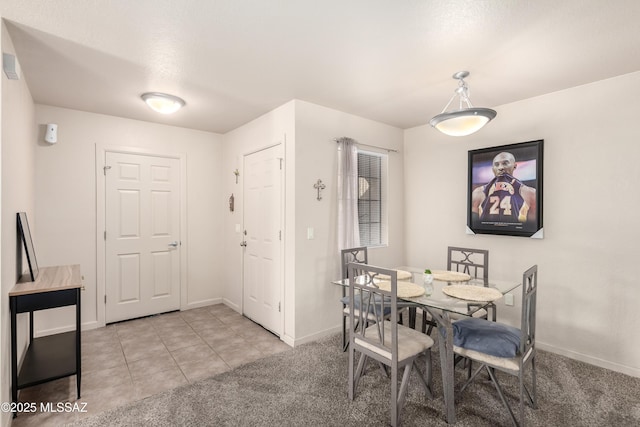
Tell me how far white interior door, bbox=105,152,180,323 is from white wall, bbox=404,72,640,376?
3.92 meters

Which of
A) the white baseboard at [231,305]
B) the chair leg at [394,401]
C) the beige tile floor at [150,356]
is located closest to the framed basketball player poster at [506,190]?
the chair leg at [394,401]

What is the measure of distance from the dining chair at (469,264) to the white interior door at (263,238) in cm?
155

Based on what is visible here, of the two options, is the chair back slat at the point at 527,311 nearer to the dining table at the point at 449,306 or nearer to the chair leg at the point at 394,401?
the dining table at the point at 449,306

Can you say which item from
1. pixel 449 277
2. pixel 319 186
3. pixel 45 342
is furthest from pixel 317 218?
pixel 45 342

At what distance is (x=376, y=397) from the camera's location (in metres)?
2.31

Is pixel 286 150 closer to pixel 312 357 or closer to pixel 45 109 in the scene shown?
pixel 312 357

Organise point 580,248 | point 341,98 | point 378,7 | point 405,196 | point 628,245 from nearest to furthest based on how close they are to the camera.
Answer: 1. point 378,7
2. point 628,245
3. point 580,248
4. point 341,98
5. point 405,196

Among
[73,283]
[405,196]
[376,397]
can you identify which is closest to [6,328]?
[73,283]

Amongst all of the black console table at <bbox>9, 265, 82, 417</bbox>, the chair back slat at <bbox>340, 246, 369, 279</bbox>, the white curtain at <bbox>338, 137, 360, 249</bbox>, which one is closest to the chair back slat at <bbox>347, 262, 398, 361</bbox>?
the chair back slat at <bbox>340, 246, 369, 279</bbox>

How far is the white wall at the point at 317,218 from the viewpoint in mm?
3283

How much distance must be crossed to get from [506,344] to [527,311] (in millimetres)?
249

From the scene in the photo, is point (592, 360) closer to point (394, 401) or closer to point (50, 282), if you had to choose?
point (394, 401)

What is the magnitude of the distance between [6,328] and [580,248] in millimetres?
4466

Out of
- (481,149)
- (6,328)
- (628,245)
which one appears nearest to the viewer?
(6,328)
